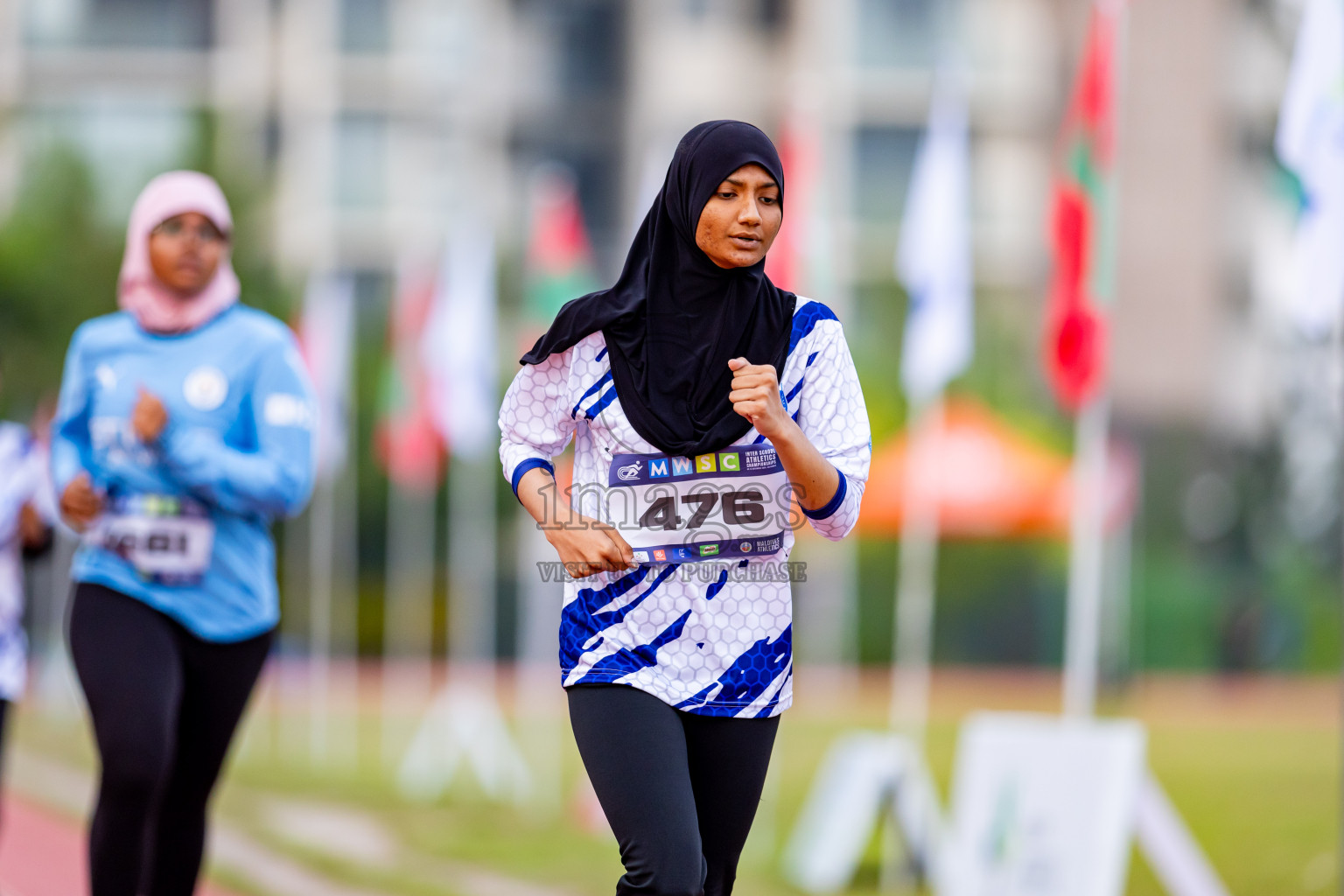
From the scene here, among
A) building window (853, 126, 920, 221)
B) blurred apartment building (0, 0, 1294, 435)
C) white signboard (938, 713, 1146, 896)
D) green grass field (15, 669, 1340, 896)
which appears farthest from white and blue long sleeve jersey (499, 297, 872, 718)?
blurred apartment building (0, 0, 1294, 435)

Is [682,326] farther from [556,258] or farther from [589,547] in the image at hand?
[556,258]

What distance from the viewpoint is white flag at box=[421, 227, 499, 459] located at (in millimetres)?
17312

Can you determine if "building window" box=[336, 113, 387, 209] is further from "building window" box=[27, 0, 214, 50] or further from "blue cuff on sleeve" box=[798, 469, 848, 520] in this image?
"blue cuff on sleeve" box=[798, 469, 848, 520]

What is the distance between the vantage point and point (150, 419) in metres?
4.52

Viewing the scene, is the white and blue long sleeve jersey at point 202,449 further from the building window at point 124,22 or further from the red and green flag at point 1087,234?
the building window at point 124,22

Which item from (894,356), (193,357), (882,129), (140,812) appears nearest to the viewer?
(140,812)

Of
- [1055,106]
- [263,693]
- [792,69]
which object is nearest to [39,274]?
[263,693]

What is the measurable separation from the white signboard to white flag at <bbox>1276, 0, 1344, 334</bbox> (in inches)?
65.7

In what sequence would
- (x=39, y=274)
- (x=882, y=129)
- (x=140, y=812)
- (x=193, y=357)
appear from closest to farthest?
(x=140, y=812), (x=193, y=357), (x=39, y=274), (x=882, y=129)

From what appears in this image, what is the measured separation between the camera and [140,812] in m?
4.33

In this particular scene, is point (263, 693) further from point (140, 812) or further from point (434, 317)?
point (140, 812)

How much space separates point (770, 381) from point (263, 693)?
2533cm

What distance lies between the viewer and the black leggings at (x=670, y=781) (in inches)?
129

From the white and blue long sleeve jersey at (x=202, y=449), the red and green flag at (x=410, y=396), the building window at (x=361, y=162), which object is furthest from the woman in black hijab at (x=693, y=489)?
the building window at (x=361, y=162)
